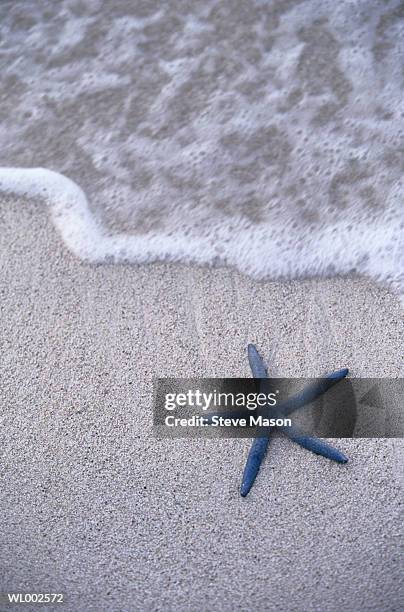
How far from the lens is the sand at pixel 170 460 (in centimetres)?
216

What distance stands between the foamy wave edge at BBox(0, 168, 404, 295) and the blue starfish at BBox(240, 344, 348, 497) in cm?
61

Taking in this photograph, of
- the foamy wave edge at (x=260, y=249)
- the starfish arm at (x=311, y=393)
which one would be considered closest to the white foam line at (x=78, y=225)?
the foamy wave edge at (x=260, y=249)

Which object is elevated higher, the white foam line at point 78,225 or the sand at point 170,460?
the white foam line at point 78,225

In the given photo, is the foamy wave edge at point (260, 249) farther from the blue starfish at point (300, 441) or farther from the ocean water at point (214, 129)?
the blue starfish at point (300, 441)

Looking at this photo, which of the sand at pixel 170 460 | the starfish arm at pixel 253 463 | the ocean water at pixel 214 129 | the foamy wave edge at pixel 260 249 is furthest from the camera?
the ocean water at pixel 214 129

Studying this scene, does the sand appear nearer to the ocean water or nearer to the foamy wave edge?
the foamy wave edge

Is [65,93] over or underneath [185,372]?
over

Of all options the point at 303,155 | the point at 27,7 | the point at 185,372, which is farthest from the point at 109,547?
the point at 27,7

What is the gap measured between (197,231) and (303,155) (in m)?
0.80

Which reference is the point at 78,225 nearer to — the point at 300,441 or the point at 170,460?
the point at 170,460

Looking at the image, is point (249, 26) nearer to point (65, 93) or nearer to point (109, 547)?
point (65, 93)

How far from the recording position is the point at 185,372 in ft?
8.61

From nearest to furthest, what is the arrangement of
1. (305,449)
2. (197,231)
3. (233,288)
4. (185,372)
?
(305,449) → (185,372) → (233,288) → (197,231)

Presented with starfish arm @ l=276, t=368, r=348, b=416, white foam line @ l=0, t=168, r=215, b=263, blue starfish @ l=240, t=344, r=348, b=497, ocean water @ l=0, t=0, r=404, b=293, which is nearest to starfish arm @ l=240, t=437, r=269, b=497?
blue starfish @ l=240, t=344, r=348, b=497
